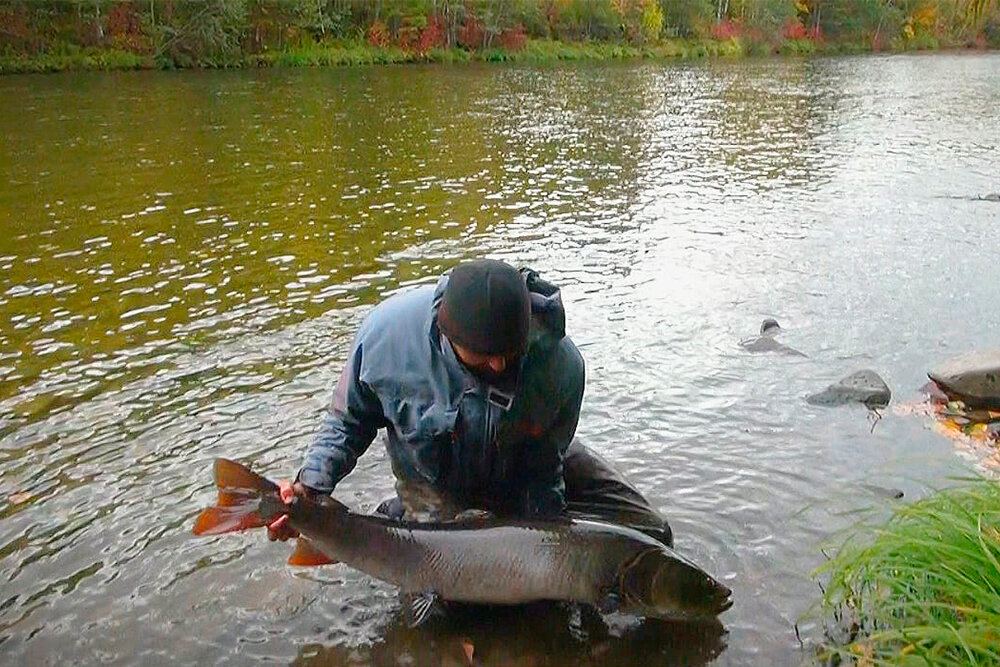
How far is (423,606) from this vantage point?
13.7ft

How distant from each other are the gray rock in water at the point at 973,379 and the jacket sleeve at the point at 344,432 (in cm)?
484

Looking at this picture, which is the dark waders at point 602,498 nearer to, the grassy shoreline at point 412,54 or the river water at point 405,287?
the river water at point 405,287

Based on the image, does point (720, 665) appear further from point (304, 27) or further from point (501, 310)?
point (304, 27)

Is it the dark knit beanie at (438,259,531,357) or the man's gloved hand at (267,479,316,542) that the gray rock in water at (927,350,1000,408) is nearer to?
the dark knit beanie at (438,259,531,357)

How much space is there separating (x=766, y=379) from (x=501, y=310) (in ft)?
15.9

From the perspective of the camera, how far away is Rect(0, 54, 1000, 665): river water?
464 cm

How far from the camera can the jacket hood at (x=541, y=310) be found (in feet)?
12.7

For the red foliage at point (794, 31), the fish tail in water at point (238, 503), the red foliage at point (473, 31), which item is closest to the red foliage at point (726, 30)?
the red foliage at point (794, 31)

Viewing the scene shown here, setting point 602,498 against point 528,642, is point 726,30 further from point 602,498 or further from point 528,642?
point 528,642

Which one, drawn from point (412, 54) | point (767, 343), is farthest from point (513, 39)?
point (767, 343)

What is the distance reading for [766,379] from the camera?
7672 mm

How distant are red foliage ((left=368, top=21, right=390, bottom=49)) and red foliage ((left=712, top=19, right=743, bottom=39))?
93.7 ft

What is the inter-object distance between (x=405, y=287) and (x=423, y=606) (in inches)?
247

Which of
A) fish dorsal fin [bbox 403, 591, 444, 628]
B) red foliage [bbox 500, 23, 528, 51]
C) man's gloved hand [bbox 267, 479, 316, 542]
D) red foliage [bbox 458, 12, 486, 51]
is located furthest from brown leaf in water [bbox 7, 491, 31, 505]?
red foliage [bbox 500, 23, 528, 51]
